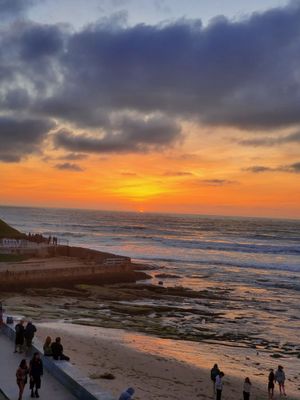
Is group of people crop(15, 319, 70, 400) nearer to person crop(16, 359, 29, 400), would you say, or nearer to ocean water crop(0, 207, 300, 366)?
person crop(16, 359, 29, 400)

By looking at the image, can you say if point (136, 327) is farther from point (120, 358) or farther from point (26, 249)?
point (26, 249)

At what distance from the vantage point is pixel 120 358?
19250mm

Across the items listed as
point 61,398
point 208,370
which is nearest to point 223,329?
point 208,370

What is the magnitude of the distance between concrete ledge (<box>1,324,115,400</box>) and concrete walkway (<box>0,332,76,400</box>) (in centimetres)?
13

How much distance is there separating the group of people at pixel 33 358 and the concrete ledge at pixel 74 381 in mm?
271

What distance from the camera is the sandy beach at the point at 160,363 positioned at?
16156 mm

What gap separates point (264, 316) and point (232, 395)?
14026 mm

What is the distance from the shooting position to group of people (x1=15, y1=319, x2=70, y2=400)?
11.1 meters

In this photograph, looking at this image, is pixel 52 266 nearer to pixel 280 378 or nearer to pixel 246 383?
pixel 280 378

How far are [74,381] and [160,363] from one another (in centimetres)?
832

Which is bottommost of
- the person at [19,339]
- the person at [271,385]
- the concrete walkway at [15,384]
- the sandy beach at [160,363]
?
the sandy beach at [160,363]

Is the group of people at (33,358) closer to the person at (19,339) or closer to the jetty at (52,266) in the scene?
the person at (19,339)

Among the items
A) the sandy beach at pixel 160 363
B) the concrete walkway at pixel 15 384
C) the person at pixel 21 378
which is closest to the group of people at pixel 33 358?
the person at pixel 21 378

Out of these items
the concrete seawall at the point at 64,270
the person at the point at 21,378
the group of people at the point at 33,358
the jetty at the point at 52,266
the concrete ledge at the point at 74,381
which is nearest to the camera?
the concrete ledge at the point at 74,381
